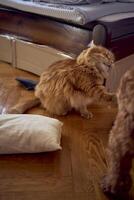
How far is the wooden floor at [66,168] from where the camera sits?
134cm

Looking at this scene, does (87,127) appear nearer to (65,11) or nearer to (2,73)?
(65,11)

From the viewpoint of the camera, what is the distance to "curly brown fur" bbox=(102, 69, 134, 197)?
3.65 ft

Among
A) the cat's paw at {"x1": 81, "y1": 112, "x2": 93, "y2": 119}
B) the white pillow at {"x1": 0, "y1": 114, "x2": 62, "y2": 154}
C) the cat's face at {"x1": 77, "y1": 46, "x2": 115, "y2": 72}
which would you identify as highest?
the cat's face at {"x1": 77, "y1": 46, "x2": 115, "y2": 72}

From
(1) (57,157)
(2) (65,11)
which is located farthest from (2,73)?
(1) (57,157)

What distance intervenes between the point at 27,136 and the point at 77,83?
449 millimetres

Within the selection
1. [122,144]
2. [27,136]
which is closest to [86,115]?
[27,136]

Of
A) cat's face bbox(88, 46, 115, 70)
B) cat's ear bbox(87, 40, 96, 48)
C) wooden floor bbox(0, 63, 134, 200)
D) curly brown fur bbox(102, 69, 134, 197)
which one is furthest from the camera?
cat's ear bbox(87, 40, 96, 48)

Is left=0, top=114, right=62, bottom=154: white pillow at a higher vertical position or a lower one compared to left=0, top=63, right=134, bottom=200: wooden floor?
higher

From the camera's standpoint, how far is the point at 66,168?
4.85ft

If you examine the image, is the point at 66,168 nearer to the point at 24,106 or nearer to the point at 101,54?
the point at 24,106

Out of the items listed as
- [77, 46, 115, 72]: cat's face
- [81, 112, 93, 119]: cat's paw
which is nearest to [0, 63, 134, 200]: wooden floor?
[81, 112, 93, 119]: cat's paw

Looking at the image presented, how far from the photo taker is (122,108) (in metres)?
1.16

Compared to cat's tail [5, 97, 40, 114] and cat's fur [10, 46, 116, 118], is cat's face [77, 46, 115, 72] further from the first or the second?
cat's tail [5, 97, 40, 114]

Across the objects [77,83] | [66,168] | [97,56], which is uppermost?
[97,56]
